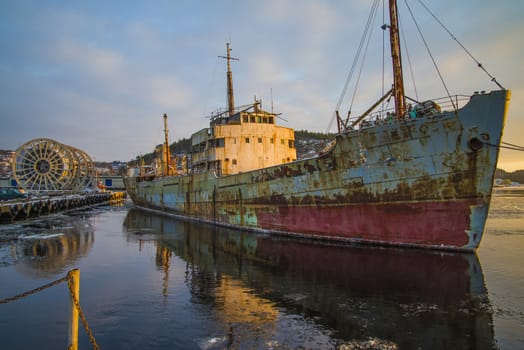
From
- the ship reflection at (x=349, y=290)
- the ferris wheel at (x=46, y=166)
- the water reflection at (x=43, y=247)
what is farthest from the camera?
the ferris wheel at (x=46, y=166)

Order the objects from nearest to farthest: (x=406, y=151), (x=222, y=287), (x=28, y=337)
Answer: (x=28, y=337) < (x=222, y=287) < (x=406, y=151)

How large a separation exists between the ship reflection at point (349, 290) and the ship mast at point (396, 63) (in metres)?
6.47

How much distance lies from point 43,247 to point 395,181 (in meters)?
16.9

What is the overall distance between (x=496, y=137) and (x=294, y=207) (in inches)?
365

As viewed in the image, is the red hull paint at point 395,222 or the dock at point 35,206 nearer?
the red hull paint at point 395,222

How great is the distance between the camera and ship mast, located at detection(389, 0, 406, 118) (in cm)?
1470

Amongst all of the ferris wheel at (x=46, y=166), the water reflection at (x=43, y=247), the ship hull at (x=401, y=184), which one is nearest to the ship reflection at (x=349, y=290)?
the ship hull at (x=401, y=184)

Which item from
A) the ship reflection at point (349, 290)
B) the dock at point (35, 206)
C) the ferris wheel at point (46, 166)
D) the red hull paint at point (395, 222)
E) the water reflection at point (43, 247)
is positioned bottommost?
the ship reflection at point (349, 290)

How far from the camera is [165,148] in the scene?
40.1m

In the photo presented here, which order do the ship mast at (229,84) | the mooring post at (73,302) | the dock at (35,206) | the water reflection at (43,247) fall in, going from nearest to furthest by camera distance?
the mooring post at (73,302) → the water reflection at (43,247) → the dock at (35,206) → the ship mast at (229,84)

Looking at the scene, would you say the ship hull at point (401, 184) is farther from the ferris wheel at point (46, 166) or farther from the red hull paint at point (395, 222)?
the ferris wheel at point (46, 166)

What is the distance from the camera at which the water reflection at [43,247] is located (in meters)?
12.5

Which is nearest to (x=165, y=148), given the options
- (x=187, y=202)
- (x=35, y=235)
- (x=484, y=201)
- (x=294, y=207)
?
(x=187, y=202)

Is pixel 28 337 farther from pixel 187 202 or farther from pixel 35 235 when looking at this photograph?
pixel 187 202
